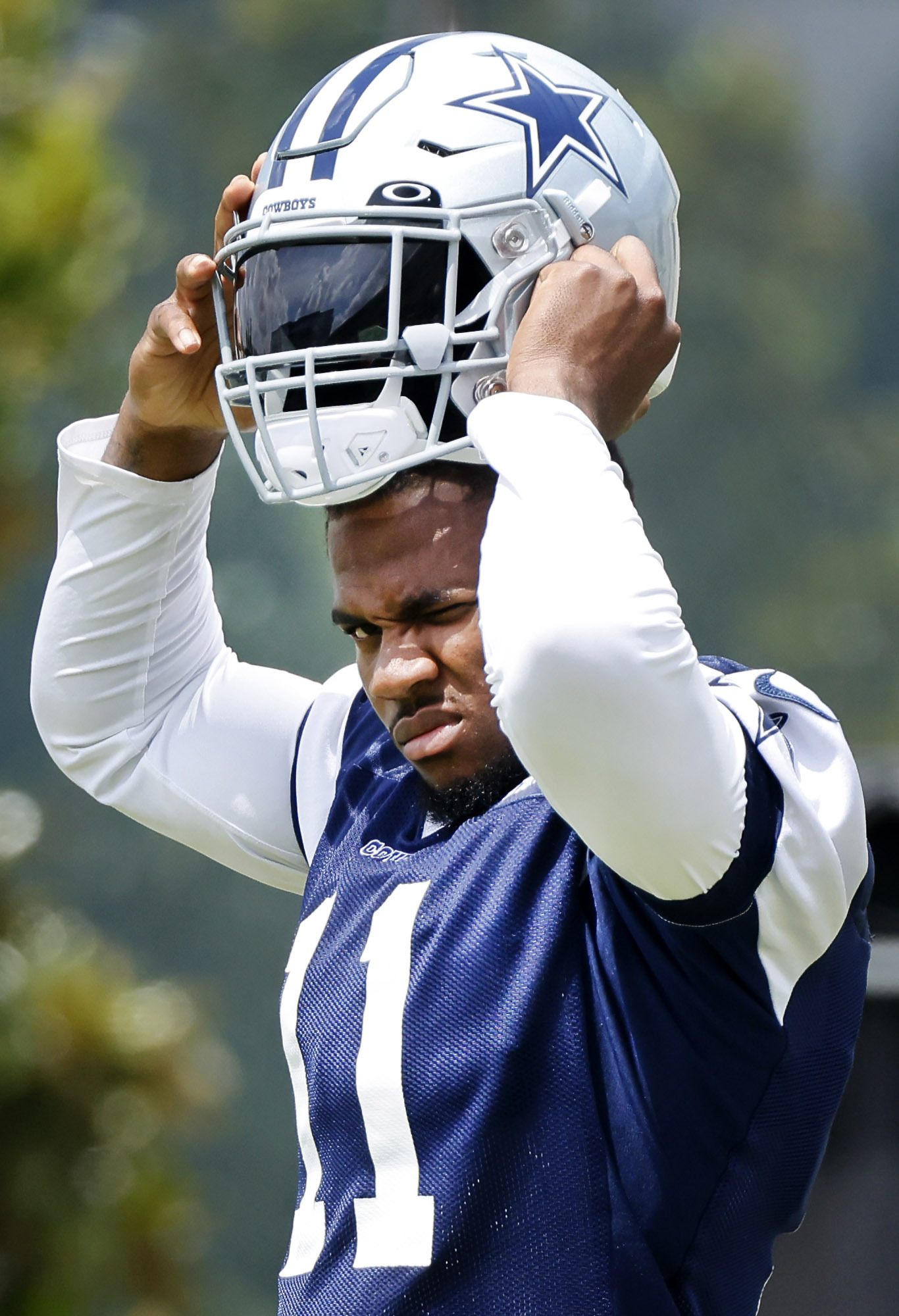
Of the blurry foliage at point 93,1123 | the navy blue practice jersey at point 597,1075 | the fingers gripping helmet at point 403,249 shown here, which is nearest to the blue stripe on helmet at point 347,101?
the fingers gripping helmet at point 403,249

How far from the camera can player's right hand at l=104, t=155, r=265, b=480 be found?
3.98 feet

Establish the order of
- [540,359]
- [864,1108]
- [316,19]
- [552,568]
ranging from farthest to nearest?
[316,19]
[864,1108]
[540,359]
[552,568]

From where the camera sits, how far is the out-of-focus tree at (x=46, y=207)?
250 centimetres

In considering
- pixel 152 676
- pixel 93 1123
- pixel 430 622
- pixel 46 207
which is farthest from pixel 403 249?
pixel 93 1123

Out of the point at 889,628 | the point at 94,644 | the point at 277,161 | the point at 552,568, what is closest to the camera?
the point at 552,568

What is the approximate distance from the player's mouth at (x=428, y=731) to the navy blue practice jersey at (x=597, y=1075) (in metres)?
0.07

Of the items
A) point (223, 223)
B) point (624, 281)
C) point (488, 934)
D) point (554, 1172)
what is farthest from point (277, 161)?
point (554, 1172)

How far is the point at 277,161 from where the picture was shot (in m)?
1.14

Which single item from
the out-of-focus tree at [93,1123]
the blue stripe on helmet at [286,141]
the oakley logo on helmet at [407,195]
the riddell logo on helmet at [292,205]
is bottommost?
the out-of-focus tree at [93,1123]

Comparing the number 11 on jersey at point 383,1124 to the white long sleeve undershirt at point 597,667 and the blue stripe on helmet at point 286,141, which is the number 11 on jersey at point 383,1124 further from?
the blue stripe on helmet at point 286,141

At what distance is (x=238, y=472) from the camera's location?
2.52 metres

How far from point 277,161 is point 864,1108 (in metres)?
1.56

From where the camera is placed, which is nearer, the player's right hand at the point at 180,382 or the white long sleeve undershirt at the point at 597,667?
the white long sleeve undershirt at the point at 597,667

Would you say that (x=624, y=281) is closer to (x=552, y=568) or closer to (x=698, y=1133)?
(x=552, y=568)
